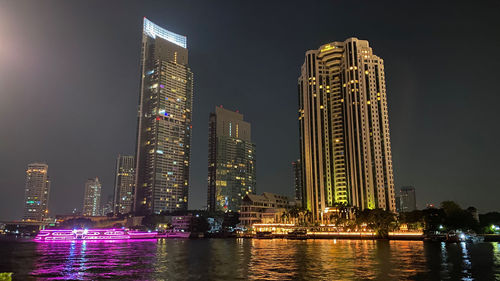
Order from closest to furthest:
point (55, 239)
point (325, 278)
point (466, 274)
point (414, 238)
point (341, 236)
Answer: point (325, 278), point (466, 274), point (414, 238), point (55, 239), point (341, 236)

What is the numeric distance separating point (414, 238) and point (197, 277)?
14469 cm

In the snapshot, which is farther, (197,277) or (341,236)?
(341,236)

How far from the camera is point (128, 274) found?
192 feet

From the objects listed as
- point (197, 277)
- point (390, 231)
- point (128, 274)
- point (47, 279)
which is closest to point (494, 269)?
point (197, 277)

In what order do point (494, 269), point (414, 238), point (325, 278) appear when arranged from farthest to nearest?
point (414, 238) → point (494, 269) → point (325, 278)

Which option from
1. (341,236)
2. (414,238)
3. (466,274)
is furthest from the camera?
(341,236)

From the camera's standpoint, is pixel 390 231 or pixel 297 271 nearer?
pixel 297 271

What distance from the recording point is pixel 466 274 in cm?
5703

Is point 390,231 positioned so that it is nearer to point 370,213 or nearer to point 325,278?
point 370,213

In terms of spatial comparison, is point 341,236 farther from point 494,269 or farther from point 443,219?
point 494,269

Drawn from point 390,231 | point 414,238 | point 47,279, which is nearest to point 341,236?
point 390,231

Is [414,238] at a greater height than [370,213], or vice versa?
[370,213]

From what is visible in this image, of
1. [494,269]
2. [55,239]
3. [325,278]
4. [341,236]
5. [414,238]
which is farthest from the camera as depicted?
[341,236]

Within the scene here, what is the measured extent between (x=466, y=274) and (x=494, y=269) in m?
9.91
